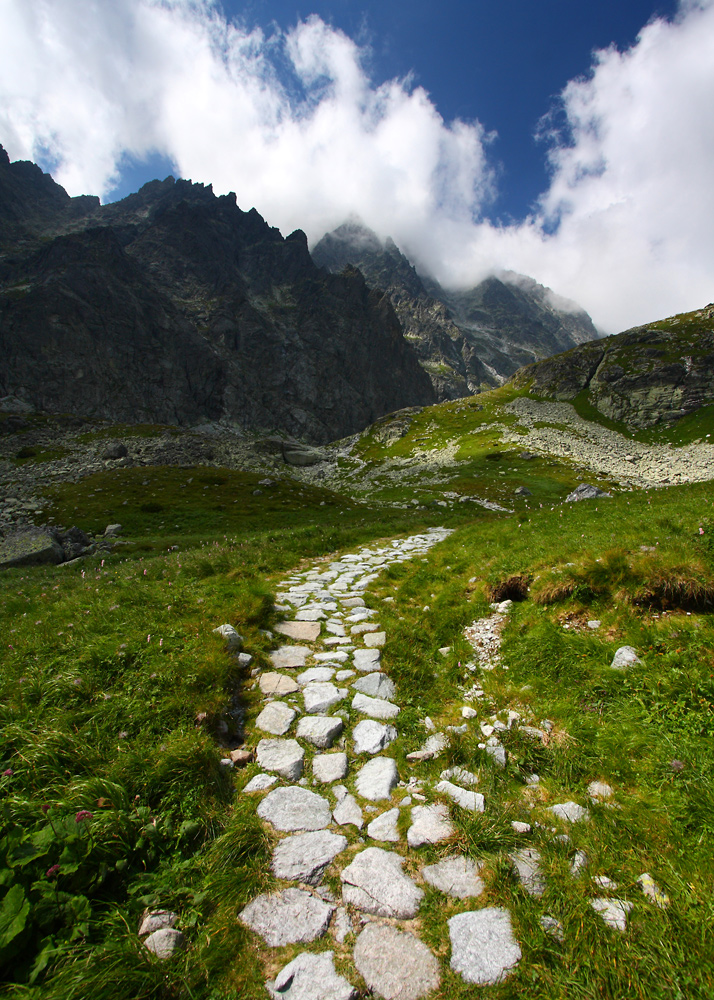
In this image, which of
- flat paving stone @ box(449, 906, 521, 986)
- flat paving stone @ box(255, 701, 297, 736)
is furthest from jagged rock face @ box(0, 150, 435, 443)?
flat paving stone @ box(449, 906, 521, 986)

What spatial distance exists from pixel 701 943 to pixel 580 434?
98.2m

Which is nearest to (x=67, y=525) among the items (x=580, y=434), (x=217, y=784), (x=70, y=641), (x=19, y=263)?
(x=70, y=641)

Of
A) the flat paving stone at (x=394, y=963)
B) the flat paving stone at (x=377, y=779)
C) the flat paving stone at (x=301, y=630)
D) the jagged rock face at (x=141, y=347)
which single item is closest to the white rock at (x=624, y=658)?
the flat paving stone at (x=377, y=779)

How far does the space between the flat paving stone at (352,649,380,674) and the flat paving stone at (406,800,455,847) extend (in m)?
3.02

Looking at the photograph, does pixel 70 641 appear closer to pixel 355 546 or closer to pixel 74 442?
pixel 355 546

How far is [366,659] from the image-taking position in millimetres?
7371

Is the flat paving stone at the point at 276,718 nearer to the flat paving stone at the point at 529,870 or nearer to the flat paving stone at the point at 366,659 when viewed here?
the flat paving stone at the point at 366,659

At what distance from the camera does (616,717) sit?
4.88 meters

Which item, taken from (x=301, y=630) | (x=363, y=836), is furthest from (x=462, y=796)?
(x=301, y=630)

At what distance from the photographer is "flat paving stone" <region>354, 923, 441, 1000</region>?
2576 mm

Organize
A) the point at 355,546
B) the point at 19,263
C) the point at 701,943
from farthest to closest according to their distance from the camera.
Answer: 1. the point at 19,263
2. the point at 355,546
3. the point at 701,943

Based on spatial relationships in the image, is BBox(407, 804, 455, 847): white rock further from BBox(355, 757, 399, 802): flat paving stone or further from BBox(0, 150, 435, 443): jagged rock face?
BBox(0, 150, 435, 443): jagged rock face

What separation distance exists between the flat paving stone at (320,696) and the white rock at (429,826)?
2.19m

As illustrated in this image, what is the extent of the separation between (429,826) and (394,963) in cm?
115
